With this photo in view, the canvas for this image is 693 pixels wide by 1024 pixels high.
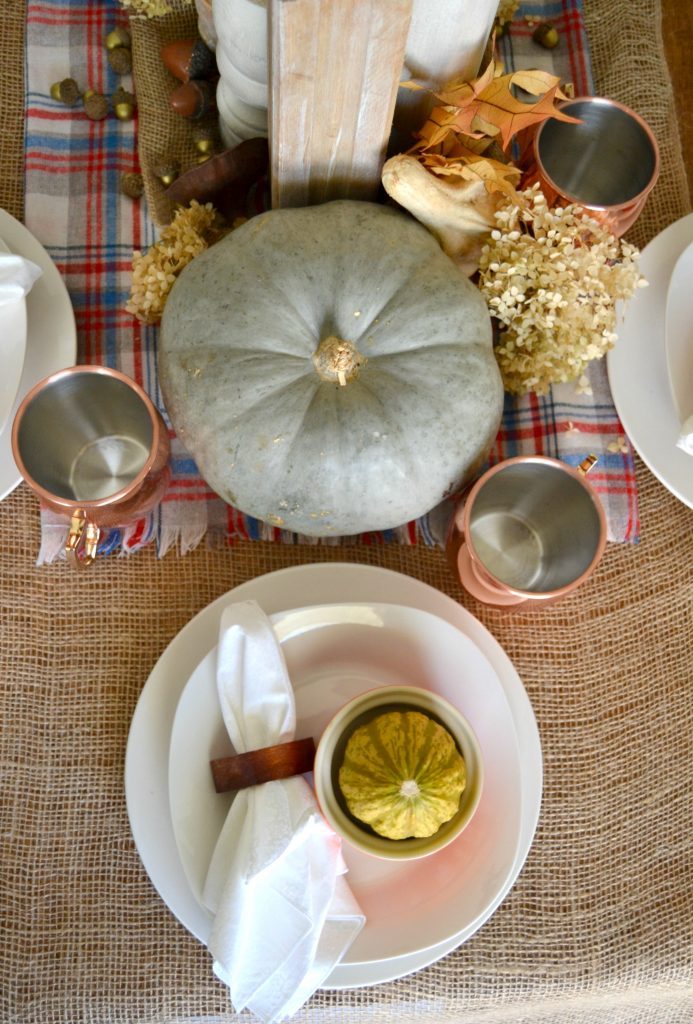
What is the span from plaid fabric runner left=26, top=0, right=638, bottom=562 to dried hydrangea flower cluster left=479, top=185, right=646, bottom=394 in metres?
0.09

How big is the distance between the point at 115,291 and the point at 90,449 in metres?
0.17

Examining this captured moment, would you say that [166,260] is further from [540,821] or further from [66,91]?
[540,821]

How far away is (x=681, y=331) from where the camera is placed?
2.58ft

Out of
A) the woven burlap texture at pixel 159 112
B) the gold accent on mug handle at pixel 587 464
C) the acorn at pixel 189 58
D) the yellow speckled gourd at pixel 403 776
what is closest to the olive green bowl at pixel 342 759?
the yellow speckled gourd at pixel 403 776

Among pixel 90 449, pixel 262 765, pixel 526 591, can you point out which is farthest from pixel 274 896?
pixel 90 449

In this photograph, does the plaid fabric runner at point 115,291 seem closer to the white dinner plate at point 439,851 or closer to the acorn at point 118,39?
the acorn at point 118,39

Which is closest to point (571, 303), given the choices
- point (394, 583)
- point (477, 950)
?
point (394, 583)

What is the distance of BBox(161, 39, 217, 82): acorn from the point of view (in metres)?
0.82

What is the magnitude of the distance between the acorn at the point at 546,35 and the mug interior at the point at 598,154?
183 millimetres

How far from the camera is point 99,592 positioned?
762mm

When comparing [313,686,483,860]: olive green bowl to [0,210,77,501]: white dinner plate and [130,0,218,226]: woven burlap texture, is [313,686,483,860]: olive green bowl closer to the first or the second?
[0,210,77,501]: white dinner plate

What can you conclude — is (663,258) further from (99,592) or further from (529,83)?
(99,592)

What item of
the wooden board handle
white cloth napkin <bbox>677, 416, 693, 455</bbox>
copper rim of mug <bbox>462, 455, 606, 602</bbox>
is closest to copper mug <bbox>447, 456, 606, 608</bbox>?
copper rim of mug <bbox>462, 455, 606, 602</bbox>

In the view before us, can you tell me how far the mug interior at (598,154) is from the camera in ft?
2.52
